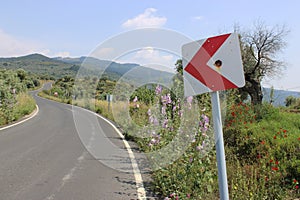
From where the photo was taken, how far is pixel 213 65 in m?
2.75

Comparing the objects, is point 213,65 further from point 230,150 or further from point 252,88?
point 252,88

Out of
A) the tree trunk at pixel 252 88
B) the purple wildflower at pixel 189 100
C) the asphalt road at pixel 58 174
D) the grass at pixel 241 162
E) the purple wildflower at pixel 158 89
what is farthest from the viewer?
Answer: the tree trunk at pixel 252 88

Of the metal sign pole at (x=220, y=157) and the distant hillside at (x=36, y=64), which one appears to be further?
the distant hillside at (x=36, y=64)

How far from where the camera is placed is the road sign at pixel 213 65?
8.63 feet

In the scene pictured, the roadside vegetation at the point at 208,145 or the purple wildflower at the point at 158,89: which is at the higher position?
the purple wildflower at the point at 158,89

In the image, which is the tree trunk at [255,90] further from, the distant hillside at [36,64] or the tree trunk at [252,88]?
the distant hillside at [36,64]

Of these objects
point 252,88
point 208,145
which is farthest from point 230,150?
point 252,88

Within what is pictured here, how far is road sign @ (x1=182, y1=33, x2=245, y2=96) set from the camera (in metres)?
2.63

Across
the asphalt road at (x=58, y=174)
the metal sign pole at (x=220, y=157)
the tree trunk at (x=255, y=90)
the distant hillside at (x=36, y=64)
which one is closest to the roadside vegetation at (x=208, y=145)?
the asphalt road at (x=58, y=174)

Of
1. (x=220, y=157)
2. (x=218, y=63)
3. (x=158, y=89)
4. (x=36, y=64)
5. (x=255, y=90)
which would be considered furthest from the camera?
(x=36, y=64)

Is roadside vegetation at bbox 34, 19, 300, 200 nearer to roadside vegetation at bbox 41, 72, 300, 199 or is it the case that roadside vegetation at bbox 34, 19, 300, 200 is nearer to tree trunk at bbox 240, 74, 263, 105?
roadside vegetation at bbox 41, 72, 300, 199

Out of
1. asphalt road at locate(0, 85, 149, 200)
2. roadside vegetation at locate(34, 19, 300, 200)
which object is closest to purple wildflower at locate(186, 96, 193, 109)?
roadside vegetation at locate(34, 19, 300, 200)

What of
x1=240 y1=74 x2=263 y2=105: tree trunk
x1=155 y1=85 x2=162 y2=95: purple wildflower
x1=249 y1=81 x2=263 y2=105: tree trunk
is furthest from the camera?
x1=240 y1=74 x2=263 y2=105: tree trunk

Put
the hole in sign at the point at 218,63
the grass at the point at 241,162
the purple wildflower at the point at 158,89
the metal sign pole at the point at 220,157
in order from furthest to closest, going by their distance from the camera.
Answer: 1. the purple wildflower at the point at 158,89
2. the grass at the point at 241,162
3. the hole in sign at the point at 218,63
4. the metal sign pole at the point at 220,157
